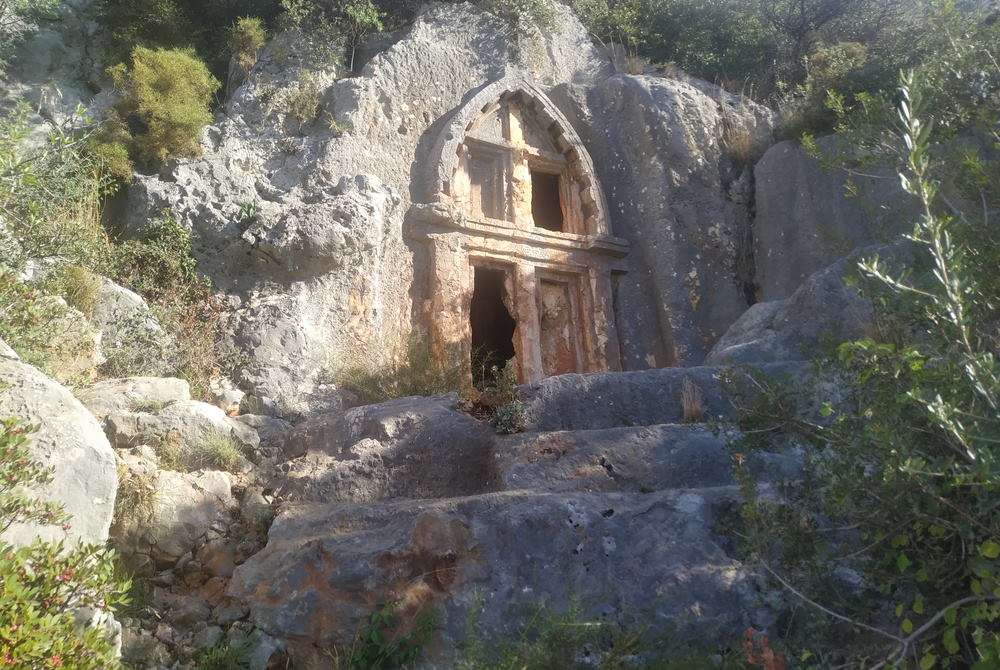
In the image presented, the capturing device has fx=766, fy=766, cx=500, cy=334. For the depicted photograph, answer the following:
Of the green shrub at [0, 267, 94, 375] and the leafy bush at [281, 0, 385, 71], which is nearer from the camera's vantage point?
the green shrub at [0, 267, 94, 375]

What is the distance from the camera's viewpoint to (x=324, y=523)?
4.31 m

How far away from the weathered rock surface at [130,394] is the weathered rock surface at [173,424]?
4.4 inches

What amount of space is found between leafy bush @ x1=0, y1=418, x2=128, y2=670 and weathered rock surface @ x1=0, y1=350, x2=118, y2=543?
0.09 metres

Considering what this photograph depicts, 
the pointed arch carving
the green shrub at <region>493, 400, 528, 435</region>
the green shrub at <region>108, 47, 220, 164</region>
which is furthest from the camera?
the pointed arch carving

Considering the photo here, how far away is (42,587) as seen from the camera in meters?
2.70

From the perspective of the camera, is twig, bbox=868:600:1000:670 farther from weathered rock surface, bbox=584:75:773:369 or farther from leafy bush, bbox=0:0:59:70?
leafy bush, bbox=0:0:59:70

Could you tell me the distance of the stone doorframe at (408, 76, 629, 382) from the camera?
8.55 meters

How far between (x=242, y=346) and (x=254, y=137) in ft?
8.72

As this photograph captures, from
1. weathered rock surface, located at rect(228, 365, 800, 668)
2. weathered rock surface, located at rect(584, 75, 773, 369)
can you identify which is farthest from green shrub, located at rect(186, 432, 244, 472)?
weathered rock surface, located at rect(584, 75, 773, 369)

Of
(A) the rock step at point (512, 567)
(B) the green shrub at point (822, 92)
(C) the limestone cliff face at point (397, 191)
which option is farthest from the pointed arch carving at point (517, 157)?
(A) the rock step at point (512, 567)

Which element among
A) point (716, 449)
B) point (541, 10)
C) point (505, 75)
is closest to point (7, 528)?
point (716, 449)

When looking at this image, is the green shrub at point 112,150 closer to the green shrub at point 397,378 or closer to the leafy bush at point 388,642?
the green shrub at point 397,378

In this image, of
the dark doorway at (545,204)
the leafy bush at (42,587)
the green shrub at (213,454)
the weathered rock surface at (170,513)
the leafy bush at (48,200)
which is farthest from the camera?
the dark doorway at (545,204)

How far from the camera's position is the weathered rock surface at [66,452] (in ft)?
10.5
